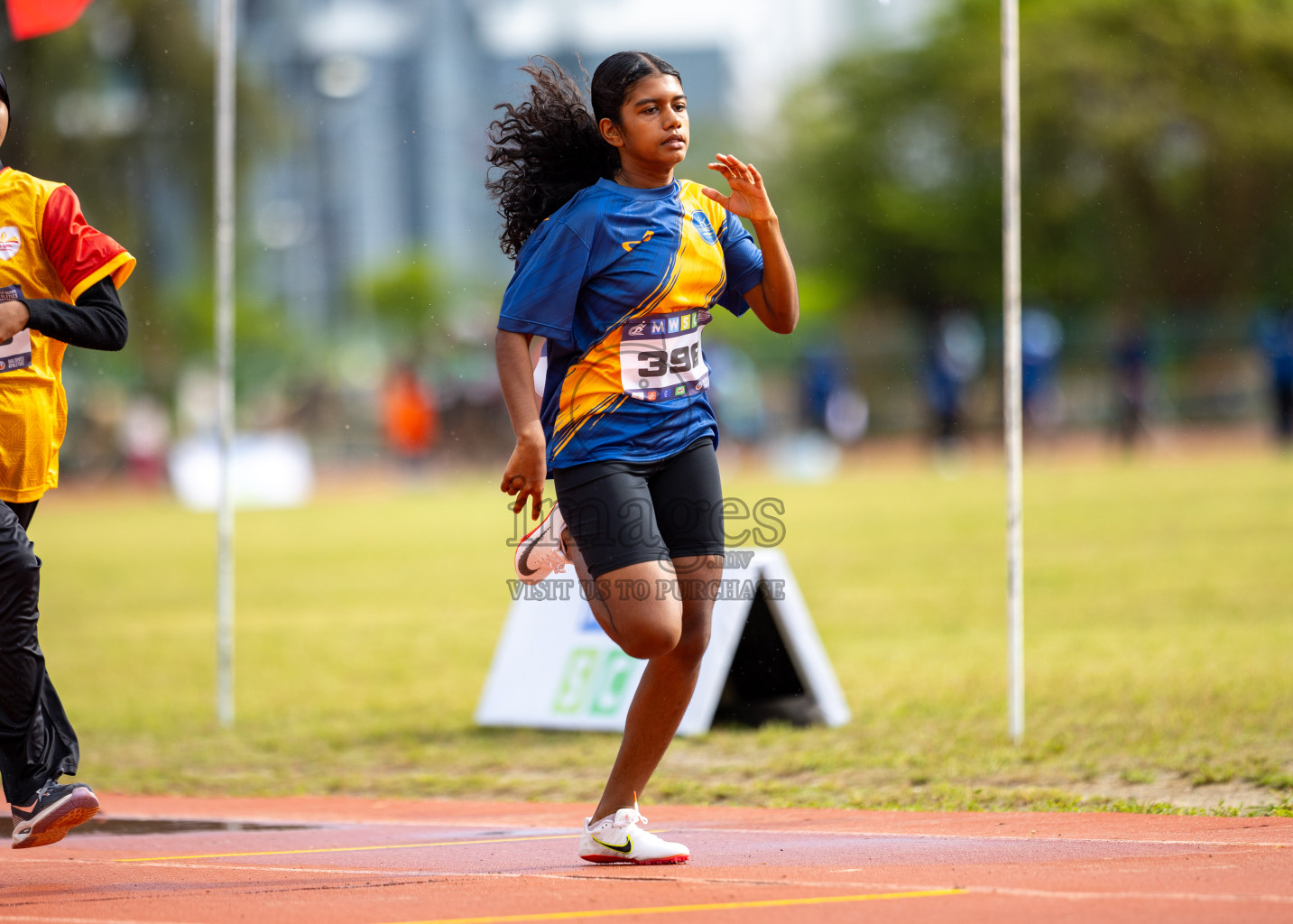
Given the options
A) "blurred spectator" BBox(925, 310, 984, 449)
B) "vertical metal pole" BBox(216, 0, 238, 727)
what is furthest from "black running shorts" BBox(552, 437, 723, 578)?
"blurred spectator" BBox(925, 310, 984, 449)

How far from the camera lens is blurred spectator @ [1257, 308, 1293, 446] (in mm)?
22609

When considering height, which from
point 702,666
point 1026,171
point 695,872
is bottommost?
point 695,872

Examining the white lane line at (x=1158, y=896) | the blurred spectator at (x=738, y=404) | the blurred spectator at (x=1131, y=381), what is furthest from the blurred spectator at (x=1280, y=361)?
the white lane line at (x=1158, y=896)

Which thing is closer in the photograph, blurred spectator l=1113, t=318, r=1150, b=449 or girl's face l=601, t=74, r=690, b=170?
girl's face l=601, t=74, r=690, b=170

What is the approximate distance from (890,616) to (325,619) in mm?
4546

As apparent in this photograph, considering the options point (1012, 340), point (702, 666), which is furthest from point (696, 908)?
point (1012, 340)

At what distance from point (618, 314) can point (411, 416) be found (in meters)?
26.1

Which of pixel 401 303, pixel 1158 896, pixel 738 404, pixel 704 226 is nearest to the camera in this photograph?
pixel 1158 896

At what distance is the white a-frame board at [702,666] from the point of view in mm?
6980

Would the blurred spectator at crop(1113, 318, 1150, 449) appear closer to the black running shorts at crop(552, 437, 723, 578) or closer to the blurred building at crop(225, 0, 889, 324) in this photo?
the blurred building at crop(225, 0, 889, 324)

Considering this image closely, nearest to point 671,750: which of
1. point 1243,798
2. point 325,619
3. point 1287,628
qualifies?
point 1243,798

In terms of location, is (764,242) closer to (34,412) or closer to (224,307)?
(34,412)

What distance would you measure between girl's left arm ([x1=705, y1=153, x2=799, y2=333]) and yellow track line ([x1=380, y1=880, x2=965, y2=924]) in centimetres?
162

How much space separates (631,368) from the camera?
421 cm
